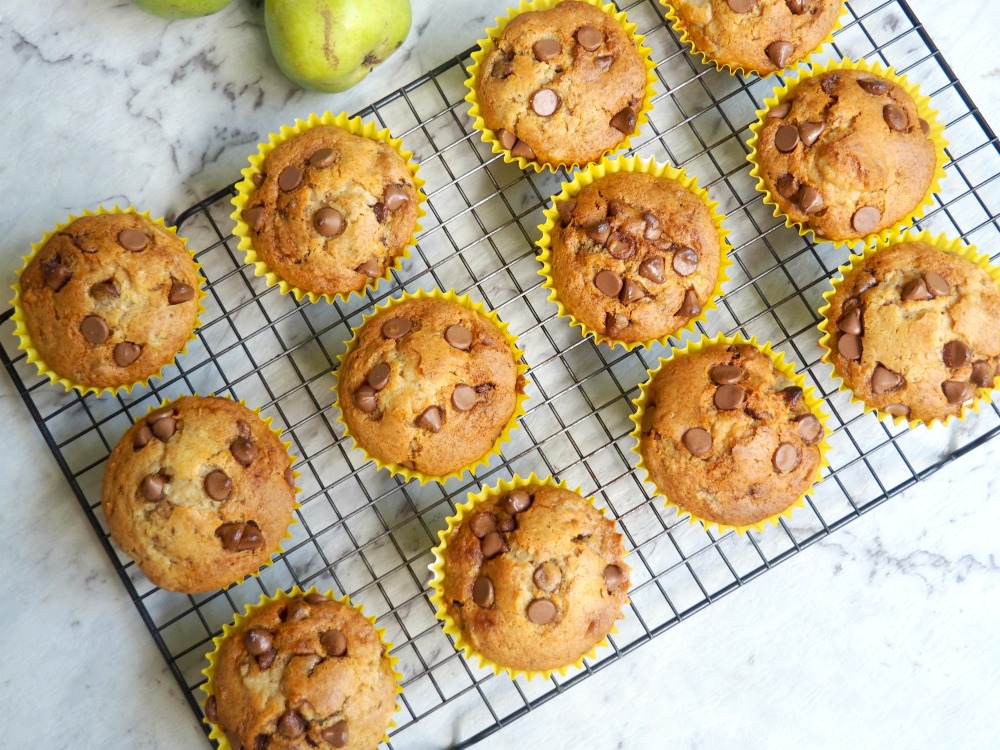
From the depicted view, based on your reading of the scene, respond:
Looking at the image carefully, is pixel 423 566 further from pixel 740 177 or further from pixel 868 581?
pixel 740 177

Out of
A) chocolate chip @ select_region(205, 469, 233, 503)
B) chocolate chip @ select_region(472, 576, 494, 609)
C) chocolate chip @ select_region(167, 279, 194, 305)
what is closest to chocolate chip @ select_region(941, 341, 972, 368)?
chocolate chip @ select_region(472, 576, 494, 609)

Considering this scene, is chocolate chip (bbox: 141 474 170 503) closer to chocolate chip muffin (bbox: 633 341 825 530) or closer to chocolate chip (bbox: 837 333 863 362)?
chocolate chip muffin (bbox: 633 341 825 530)

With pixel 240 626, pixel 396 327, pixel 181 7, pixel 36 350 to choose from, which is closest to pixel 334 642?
pixel 240 626

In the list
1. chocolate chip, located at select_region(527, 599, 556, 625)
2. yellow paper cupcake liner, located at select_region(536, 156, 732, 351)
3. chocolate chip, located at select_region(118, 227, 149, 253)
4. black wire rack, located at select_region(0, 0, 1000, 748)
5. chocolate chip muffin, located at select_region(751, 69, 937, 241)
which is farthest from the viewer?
black wire rack, located at select_region(0, 0, 1000, 748)

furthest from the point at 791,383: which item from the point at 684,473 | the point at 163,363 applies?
the point at 163,363

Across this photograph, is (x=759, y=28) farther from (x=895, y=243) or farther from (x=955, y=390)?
(x=955, y=390)

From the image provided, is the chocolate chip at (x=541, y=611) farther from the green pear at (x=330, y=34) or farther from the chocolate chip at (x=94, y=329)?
the green pear at (x=330, y=34)
